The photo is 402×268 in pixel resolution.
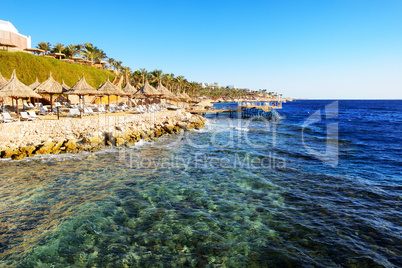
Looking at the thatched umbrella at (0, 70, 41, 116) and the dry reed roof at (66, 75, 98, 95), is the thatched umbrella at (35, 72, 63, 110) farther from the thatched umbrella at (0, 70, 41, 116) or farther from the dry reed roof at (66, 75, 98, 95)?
the thatched umbrella at (0, 70, 41, 116)

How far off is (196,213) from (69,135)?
547 inches

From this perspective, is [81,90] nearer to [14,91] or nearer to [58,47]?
[14,91]

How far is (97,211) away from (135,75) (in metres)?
60.1

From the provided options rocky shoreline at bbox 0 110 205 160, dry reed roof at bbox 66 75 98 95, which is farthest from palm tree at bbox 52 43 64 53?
rocky shoreline at bbox 0 110 205 160

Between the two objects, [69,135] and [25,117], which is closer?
[25,117]

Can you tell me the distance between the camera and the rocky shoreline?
571 inches

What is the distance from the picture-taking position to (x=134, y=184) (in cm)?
1055

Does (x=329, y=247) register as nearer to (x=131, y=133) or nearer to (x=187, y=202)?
(x=187, y=202)

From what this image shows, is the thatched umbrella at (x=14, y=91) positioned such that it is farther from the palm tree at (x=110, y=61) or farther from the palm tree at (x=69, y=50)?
the palm tree at (x=110, y=61)

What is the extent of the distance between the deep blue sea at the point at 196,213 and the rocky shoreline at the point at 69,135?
4.51ft

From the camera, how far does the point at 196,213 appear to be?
7996 millimetres

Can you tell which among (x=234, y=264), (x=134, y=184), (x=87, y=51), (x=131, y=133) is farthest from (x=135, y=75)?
(x=234, y=264)

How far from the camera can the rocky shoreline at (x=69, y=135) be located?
1450 centimetres

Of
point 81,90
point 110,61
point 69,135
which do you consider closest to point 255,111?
point 81,90
